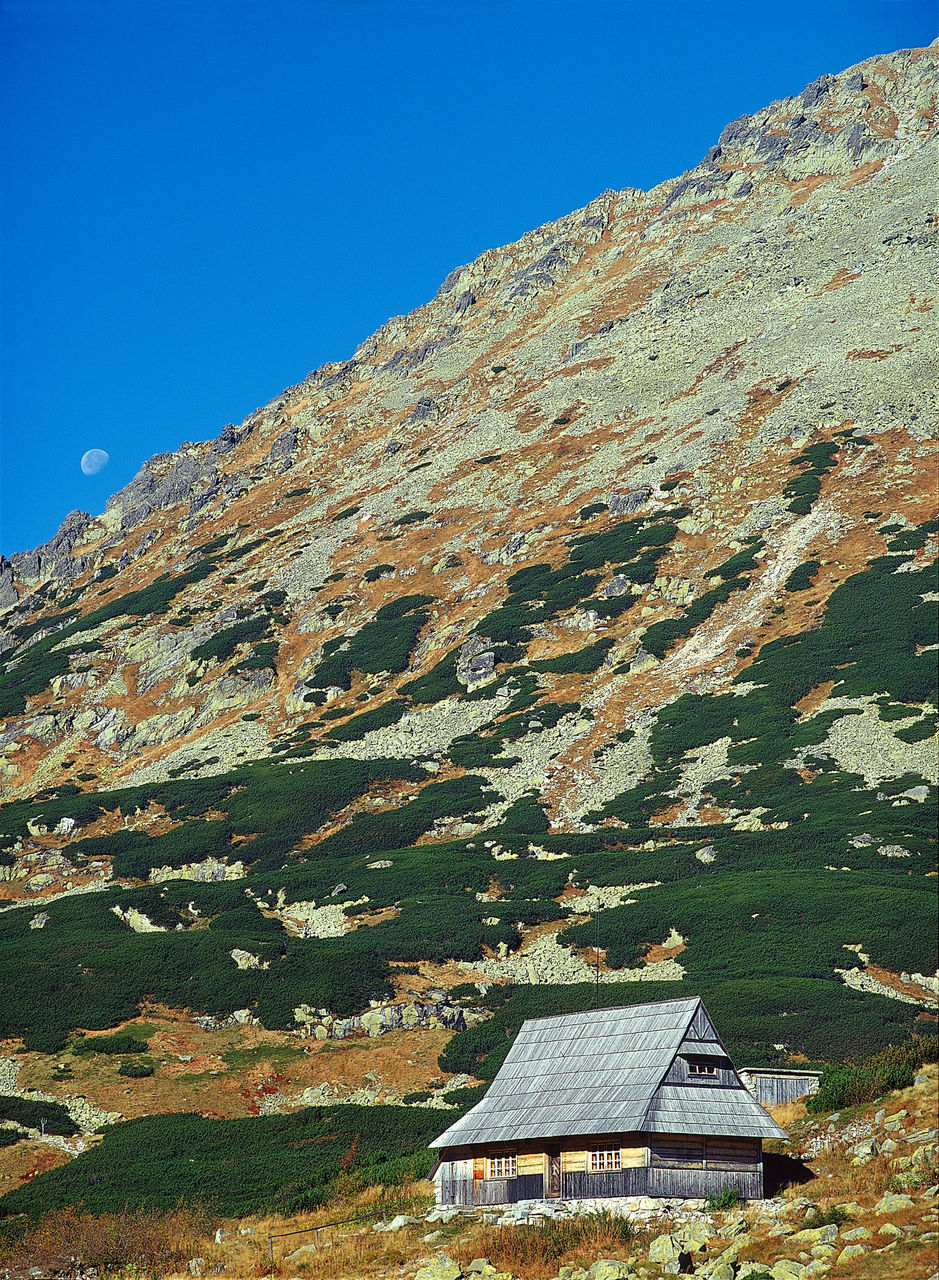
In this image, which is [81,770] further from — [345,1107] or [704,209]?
[704,209]

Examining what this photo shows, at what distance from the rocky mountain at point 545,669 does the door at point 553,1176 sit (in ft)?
55.4

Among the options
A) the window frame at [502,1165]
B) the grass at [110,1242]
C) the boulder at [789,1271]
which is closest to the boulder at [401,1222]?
the window frame at [502,1165]

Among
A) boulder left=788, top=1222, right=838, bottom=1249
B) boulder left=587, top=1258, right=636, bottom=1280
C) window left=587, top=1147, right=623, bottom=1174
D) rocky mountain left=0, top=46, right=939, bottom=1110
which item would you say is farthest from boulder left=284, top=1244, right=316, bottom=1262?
rocky mountain left=0, top=46, right=939, bottom=1110

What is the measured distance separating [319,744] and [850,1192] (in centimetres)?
7436

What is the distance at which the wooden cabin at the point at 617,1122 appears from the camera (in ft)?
111

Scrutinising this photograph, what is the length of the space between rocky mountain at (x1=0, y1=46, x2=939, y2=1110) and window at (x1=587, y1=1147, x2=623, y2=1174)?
17.1 metres

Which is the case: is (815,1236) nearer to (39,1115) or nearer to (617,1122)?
(617,1122)

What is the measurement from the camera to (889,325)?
12988 cm

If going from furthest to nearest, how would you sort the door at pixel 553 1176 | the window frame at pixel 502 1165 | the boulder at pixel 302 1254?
the window frame at pixel 502 1165
the door at pixel 553 1176
the boulder at pixel 302 1254

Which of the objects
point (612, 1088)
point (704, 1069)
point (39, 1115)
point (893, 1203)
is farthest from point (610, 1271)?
point (39, 1115)

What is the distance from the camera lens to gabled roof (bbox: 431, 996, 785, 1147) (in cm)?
3456

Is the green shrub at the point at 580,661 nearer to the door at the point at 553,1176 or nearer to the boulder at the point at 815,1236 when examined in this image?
the door at the point at 553,1176

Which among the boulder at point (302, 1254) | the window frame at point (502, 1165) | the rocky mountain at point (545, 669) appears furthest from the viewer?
the rocky mountain at point (545, 669)

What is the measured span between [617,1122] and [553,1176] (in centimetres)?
315
